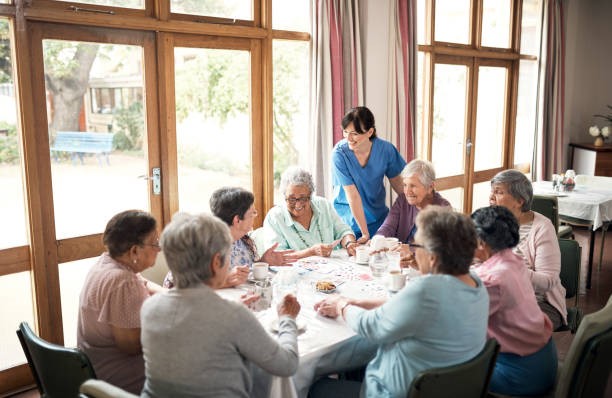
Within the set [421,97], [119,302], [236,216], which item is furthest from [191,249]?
[421,97]

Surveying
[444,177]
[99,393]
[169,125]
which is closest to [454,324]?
[99,393]

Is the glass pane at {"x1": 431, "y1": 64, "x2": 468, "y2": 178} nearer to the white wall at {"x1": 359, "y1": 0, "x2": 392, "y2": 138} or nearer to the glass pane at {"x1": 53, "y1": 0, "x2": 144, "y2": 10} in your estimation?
the white wall at {"x1": 359, "y1": 0, "x2": 392, "y2": 138}

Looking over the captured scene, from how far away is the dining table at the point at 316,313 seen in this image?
192cm

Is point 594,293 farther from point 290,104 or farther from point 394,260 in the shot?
point 290,104

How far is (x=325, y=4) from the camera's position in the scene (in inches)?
166

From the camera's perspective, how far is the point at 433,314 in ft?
5.56

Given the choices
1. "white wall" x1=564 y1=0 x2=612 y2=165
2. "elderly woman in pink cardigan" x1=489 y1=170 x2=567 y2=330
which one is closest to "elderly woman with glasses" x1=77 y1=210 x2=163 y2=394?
"elderly woman in pink cardigan" x1=489 y1=170 x2=567 y2=330

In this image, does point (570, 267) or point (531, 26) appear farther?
point (531, 26)

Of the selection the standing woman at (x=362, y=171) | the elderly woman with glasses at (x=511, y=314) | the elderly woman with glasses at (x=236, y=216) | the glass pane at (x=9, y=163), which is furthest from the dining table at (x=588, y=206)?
the glass pane at (x=9, y=163)

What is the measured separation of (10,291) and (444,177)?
430 cm

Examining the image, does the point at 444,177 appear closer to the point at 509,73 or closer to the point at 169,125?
the point at 509,73

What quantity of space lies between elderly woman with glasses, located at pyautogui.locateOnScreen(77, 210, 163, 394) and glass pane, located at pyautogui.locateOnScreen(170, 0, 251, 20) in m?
1.96

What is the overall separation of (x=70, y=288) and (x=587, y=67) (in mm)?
7178

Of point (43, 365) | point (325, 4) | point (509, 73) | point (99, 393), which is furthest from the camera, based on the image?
point (509, 73)
